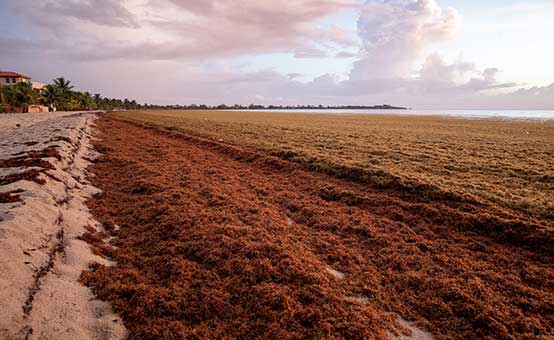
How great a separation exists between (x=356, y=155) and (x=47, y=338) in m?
16.2

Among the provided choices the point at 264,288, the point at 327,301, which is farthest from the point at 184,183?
the point at 327,301

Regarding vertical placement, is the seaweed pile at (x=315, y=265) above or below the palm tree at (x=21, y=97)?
below

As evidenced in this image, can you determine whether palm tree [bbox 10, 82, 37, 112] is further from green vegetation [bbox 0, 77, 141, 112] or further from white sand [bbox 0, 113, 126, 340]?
white sand [bbox 0, 113, 126, 340]

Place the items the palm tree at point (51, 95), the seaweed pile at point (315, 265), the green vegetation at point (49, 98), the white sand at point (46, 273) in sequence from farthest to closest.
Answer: the palm tree at point (51, 95) < the green vegetation at point (49, 98) < the seaweed pile at point (315, 265) < the white sand at point (46, 273)

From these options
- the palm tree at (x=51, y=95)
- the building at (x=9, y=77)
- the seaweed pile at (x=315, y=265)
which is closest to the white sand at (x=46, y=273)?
the seaweed pile at (x=315, y=265)

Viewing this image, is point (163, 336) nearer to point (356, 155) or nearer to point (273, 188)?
point (273, 188)

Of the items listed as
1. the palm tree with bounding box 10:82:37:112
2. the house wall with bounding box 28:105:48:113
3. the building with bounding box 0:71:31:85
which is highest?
the building with bounding box 0:71:31:85

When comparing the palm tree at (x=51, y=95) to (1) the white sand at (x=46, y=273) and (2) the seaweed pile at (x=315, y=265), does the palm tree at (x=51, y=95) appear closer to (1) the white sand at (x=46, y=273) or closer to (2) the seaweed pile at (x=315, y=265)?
(2) the seaweed pile at (x=315, y=265)

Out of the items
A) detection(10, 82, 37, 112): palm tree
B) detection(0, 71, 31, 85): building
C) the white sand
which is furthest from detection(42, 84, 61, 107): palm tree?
the white sand

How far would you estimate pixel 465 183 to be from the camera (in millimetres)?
11820

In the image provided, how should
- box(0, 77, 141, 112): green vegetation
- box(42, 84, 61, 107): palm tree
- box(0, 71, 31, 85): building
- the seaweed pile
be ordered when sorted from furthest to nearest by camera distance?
1. box(0, 71, 31, 85): building
2. box(42, 84, 61, 107): palm tree
3. box(0, 77, 141, 112): green vegetation
4. the seaweed pile

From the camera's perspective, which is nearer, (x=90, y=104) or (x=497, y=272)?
(x=497, y=272)

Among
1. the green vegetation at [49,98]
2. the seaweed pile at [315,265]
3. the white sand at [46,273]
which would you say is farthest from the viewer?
the green vegetation at [49,98]

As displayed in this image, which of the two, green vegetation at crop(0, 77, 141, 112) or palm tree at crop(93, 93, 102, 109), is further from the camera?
palm tree at crop(93, 93, 102, 109)
